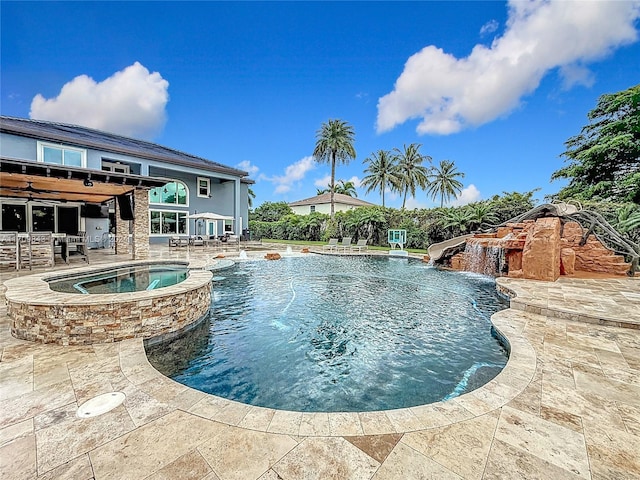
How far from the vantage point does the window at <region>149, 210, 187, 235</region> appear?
20.3m

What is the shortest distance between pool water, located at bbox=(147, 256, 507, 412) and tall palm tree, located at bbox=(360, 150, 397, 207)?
77.6ft

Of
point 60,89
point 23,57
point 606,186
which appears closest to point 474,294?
point 606,186

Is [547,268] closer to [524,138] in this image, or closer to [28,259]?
[524,138]

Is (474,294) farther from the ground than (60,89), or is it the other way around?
(60,89)

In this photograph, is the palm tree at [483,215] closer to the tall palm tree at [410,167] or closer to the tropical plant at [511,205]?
the tropical plant at [511,205]

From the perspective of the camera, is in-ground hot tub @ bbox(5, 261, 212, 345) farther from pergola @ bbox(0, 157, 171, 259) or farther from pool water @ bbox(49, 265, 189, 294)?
pergola @ bbox(0, 157, 171, 259)

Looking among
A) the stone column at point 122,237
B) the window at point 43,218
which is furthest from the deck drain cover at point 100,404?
the window at point 43,218

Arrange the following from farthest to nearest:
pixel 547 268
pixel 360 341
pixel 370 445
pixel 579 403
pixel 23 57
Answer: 1. pixel 23 57
2. pixel 547 268
3. pixel 360 341
4. pixel 579 403
5. pixel 370 445

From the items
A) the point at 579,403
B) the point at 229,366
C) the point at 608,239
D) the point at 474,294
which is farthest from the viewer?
the point at 608,239

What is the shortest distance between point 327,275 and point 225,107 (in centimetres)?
1549

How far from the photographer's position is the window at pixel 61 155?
14023 mm

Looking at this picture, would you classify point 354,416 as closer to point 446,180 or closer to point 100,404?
point 100,404

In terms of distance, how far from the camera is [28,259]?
28.0 feet

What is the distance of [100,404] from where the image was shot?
2.50 meters
